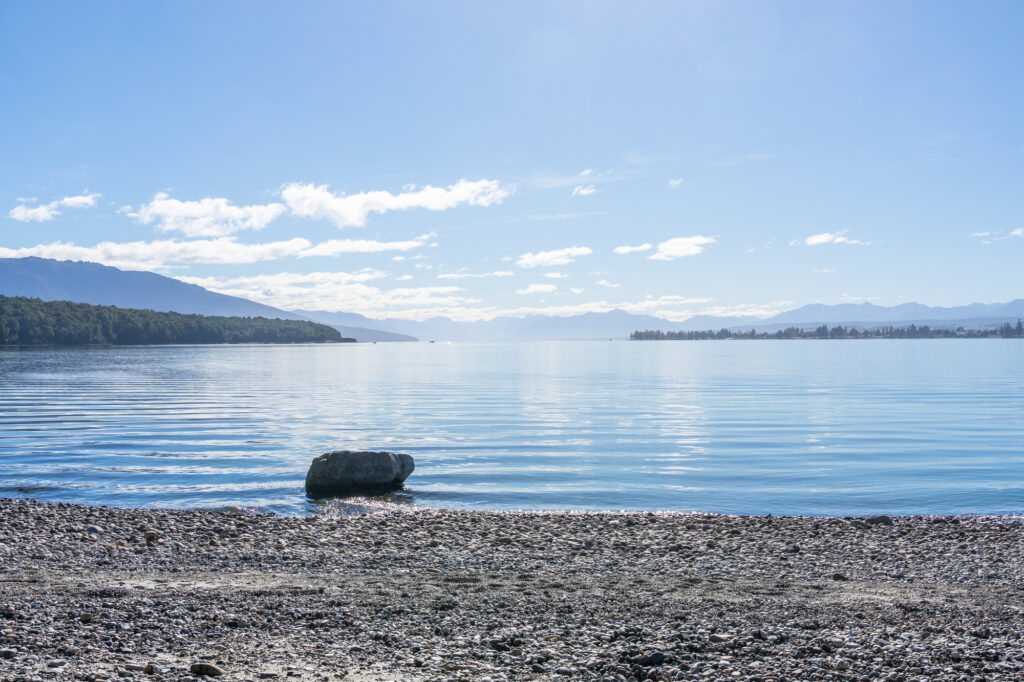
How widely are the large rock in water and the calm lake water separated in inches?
30.7

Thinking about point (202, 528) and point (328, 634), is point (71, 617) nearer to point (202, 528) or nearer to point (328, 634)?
point (328, 634)

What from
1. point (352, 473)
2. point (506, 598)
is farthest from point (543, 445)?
point (506, 598)

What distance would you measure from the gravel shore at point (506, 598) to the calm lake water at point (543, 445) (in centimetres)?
457

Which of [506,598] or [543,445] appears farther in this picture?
[543,445]

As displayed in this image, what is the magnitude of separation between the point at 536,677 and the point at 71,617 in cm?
648

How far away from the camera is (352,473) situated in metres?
23.0

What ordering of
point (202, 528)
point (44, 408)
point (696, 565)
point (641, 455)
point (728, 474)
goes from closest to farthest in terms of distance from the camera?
point (696, 565) → point (202, 528) → point (728, 474) → point (641, 455) → point (44, 408)

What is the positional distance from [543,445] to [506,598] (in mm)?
23093

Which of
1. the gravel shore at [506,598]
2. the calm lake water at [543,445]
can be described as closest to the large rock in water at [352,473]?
the calm lake water at [543,445]

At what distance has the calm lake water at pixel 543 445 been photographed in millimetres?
22906

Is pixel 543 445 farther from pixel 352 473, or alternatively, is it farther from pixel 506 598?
pixel 506 598

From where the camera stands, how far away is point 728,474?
1072 inches

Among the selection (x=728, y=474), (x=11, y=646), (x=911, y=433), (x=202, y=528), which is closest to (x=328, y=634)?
(x=11, y=646)

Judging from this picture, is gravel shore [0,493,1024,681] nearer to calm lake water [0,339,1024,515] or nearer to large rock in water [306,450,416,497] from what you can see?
calm lake water [0,339,1024,515]
